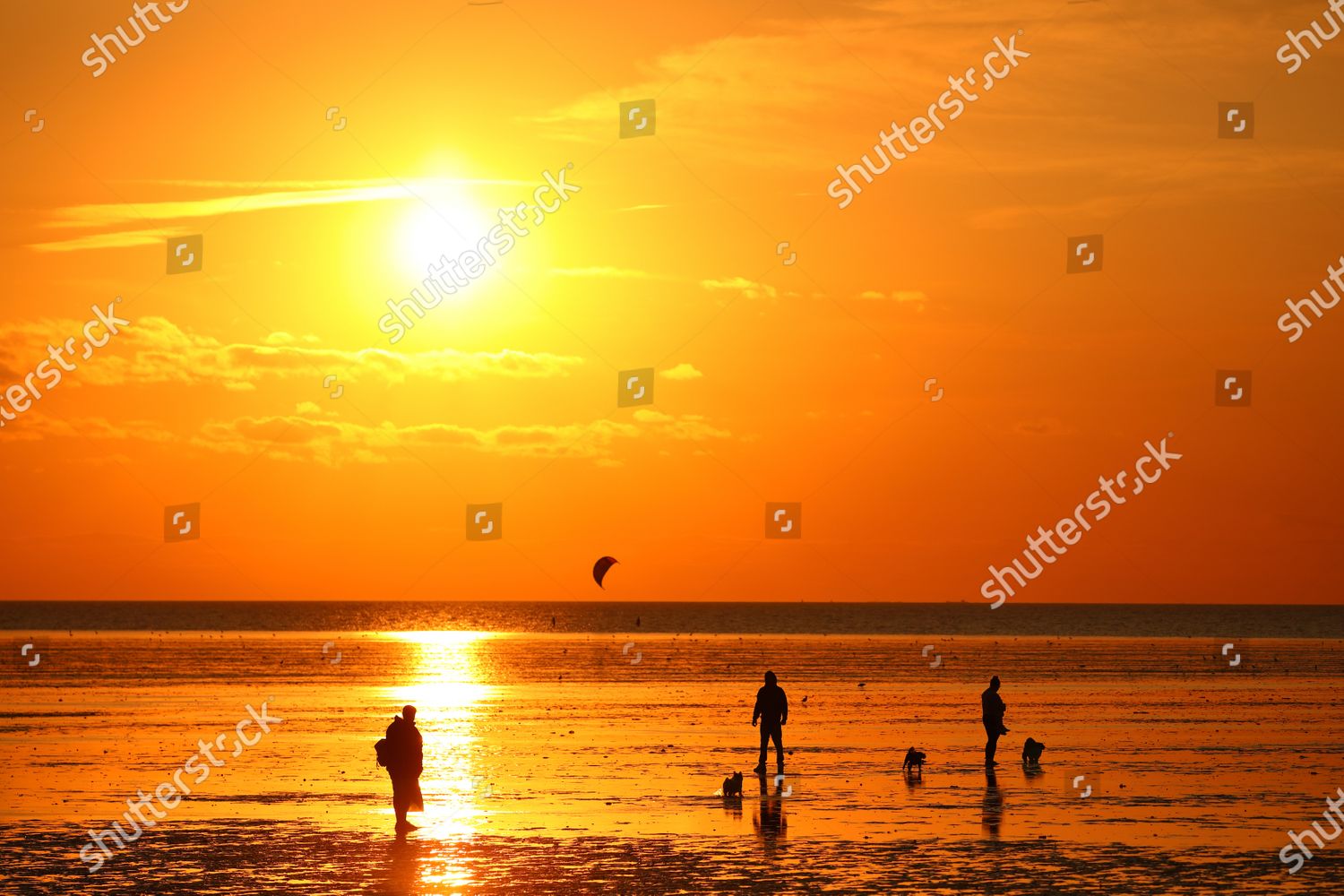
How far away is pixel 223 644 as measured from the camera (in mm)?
123625

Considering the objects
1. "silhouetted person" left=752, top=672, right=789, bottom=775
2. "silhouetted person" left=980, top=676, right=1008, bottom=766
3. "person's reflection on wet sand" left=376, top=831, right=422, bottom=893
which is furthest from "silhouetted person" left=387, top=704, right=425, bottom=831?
"silhouetted person" left=980, top=676, right=1008, bottom=766

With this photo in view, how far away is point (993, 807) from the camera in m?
27.6

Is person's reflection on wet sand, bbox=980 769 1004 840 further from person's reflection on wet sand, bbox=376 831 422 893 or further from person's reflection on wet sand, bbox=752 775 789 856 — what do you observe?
person's reflection on wet sand, bbox=376 831 422 893

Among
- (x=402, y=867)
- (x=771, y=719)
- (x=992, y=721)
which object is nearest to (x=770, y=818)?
(x=771, y=719)

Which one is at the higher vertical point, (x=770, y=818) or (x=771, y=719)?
(x=771, y=719)

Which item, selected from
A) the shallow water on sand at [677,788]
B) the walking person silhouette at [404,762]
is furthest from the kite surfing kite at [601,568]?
the walking person silhouette at [404,762]

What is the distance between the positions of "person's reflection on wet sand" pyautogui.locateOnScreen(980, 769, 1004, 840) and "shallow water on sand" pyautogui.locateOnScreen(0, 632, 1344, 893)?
0.10m

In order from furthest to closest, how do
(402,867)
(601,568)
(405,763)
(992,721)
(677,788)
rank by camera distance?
(601,568) → (992,721) → (677,788) → (405,763) → (402,867)

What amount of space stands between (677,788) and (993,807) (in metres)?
6.19

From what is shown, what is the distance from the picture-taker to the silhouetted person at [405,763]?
81.3 ft

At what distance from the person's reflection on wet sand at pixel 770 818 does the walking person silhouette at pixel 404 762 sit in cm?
559

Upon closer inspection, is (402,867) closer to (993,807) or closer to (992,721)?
(993,807)

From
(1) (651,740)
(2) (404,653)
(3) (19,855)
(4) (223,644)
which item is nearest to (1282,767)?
(1) (651,740)

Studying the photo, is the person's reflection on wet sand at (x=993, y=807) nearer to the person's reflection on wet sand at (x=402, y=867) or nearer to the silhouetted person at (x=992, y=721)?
the silhouetted person at (x=992, y=721)
